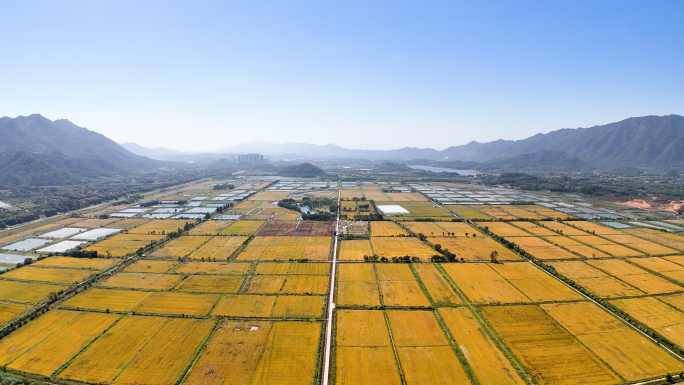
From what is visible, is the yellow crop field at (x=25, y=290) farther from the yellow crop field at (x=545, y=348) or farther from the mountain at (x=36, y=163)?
the mountain at (x=36, y=163)

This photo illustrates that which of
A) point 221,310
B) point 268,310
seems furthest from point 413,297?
point 221,310

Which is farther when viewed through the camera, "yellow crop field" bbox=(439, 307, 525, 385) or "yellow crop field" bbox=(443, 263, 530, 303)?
"yellow crop field" bbox=(443, 263, 530, 303)

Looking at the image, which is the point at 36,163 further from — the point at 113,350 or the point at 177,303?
the point at 113,350

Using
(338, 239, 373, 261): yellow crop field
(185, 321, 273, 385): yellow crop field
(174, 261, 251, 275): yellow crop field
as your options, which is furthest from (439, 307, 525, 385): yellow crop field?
(174, 261, 251, 275): yellow crop field

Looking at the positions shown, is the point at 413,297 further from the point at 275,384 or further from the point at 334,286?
the point at 275,384

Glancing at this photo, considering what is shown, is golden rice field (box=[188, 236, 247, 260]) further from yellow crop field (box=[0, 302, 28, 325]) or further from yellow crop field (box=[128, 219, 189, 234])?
yellow crop field (box=[0, 302, 28, 325])

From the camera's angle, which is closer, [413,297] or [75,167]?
[413,297]

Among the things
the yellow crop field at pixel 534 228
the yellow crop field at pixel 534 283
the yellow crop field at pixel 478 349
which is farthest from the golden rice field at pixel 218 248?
the yellow crop field at pixel 534 228
